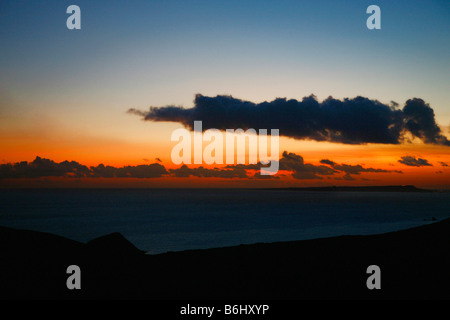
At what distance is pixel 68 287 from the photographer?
13.7 meters

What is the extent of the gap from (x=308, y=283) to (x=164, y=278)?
5770mm

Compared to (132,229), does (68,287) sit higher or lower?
higher

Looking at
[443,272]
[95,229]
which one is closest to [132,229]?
[95,229]

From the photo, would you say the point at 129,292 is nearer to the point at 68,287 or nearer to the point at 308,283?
the point at 68,287

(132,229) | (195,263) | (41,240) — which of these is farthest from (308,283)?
(132,229)

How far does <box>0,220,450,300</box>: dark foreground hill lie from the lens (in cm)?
1323

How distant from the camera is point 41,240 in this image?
17.8 metres

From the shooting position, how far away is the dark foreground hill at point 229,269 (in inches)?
521

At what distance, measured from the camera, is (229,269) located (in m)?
15.9

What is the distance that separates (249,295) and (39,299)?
24.3ft

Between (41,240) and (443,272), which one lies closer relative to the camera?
(443,272)
